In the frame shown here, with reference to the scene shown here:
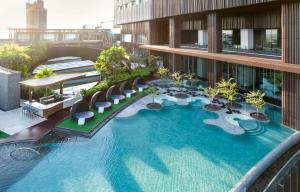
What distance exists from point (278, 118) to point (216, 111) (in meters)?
4.78

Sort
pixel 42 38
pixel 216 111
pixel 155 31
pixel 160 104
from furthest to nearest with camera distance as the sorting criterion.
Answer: pixel 42 38, pixel 155 31, pixel 160 104, pixel 216 111

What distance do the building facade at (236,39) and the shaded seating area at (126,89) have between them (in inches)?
275

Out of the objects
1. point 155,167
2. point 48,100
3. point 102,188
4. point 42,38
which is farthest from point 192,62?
point 42,38

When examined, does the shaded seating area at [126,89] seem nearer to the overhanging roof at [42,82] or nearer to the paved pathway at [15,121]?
the overhanging roof at [42,82]

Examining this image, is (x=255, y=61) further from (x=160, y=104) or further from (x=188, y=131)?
(x=160, y=104)

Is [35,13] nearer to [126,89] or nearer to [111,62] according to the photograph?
[111,62]

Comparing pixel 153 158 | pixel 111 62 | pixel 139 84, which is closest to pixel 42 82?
pixel 111 62

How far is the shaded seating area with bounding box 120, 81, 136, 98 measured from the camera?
2828 cm

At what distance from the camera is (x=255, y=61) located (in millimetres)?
19844

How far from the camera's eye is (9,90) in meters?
23.5

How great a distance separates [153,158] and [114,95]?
12844 millimetres

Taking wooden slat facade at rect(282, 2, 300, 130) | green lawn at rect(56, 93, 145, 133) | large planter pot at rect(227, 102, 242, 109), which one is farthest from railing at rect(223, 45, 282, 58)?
green lawn at rect(56, 93, 145, 133)

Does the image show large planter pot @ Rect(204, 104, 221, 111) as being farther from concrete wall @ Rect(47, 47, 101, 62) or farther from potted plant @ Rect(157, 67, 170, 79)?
concrete wall @ Rect(47, 47, 101, 62)

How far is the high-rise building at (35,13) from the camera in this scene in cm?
14449
